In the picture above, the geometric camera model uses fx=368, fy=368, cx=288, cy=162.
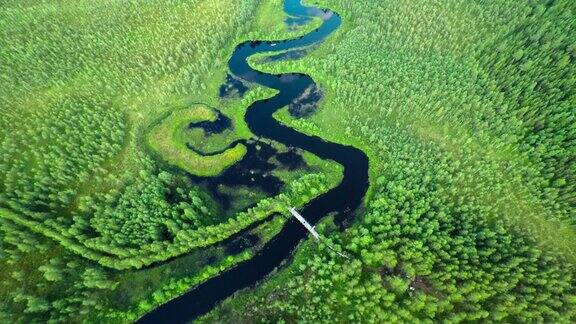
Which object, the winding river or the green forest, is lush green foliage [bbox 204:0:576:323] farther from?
the winding river

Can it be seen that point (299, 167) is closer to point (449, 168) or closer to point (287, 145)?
point (287, 145)

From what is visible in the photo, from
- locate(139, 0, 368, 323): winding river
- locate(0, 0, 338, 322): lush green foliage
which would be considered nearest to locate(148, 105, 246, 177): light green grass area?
locate(0, 0, 338, 322): lush green foliage

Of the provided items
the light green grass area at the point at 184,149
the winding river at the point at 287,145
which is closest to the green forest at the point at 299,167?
the light green grass area at the point at 184,149

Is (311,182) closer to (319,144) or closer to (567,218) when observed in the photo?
(319,144)

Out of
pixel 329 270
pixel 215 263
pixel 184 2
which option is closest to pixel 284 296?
pixel 329 270

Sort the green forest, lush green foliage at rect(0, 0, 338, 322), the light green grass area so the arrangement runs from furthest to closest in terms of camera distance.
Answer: the light green grass area, lush green foliage at rect(0, 0, 338, 322), the green forest

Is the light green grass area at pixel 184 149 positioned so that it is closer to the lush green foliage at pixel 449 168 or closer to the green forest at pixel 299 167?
the green forest at pixel 299 167

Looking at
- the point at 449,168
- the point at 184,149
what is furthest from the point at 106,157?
the point at 449,168
